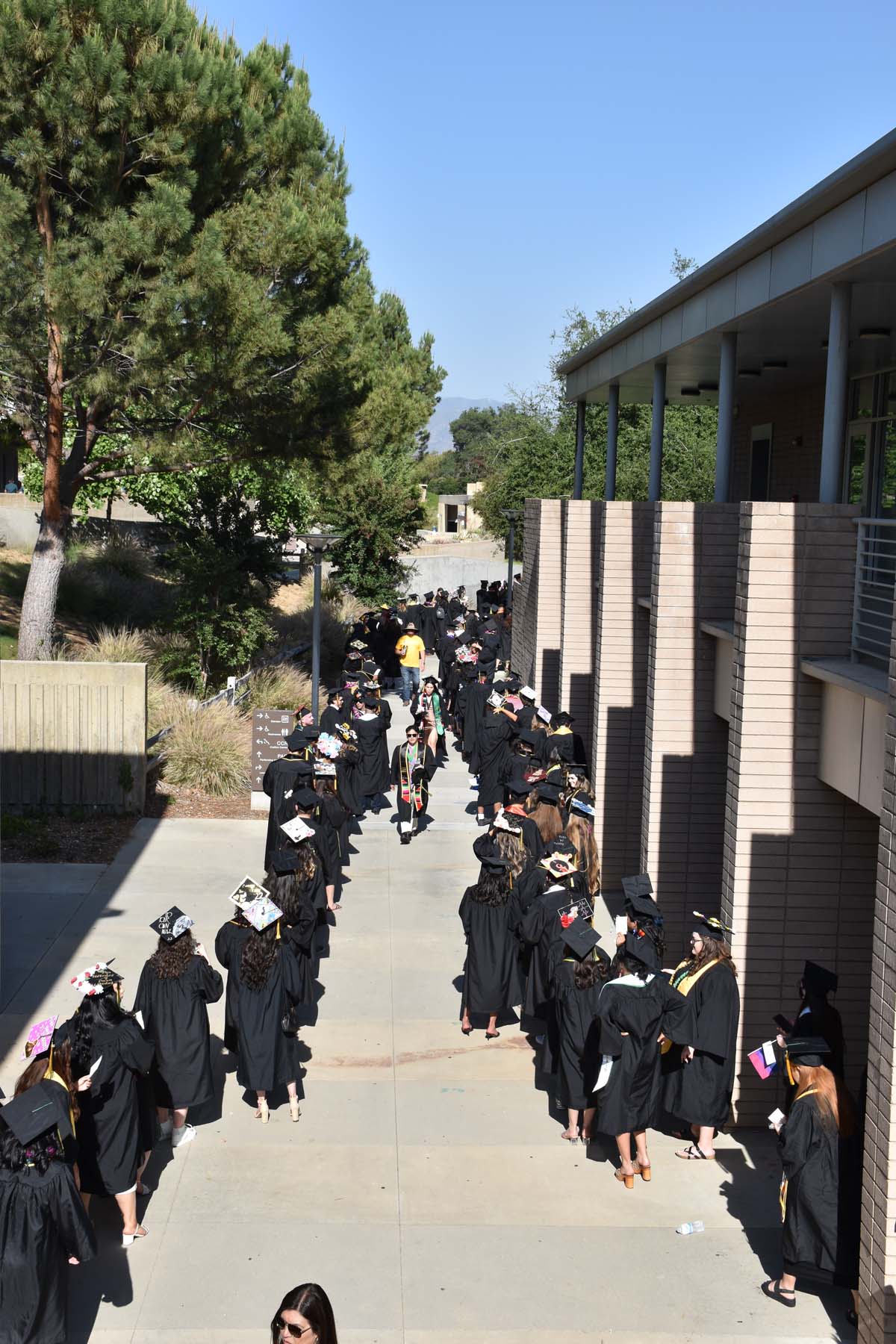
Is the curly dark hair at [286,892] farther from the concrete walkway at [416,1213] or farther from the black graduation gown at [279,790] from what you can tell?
the black graduation gown at [279,790]

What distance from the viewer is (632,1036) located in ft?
25.3

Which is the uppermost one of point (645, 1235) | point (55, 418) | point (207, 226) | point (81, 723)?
point (207, 226)

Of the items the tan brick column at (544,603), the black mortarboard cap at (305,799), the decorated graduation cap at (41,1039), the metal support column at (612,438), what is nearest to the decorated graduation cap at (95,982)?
the decorated graduation cap at (41,1039)

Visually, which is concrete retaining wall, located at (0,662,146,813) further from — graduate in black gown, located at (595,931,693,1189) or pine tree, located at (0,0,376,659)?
graduate in black gown, located at (595,931,693,1189)

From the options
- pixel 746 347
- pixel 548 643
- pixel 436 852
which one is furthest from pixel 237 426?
pixel 746 347

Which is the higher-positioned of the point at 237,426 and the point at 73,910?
the point at 237,426

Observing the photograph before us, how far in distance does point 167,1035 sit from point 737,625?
4.52 m

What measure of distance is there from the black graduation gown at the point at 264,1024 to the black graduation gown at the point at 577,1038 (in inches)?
67.7

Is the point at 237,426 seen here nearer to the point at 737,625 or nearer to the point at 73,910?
the point at 73,910

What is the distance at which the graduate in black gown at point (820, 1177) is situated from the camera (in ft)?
21.7

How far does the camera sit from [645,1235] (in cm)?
735

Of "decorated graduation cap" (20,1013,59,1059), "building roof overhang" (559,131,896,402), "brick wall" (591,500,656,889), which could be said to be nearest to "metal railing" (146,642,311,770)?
"brick wall" (591,500,656,889)

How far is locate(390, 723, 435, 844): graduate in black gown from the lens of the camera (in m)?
14.8

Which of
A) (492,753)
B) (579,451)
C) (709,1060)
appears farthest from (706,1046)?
(579,451)
